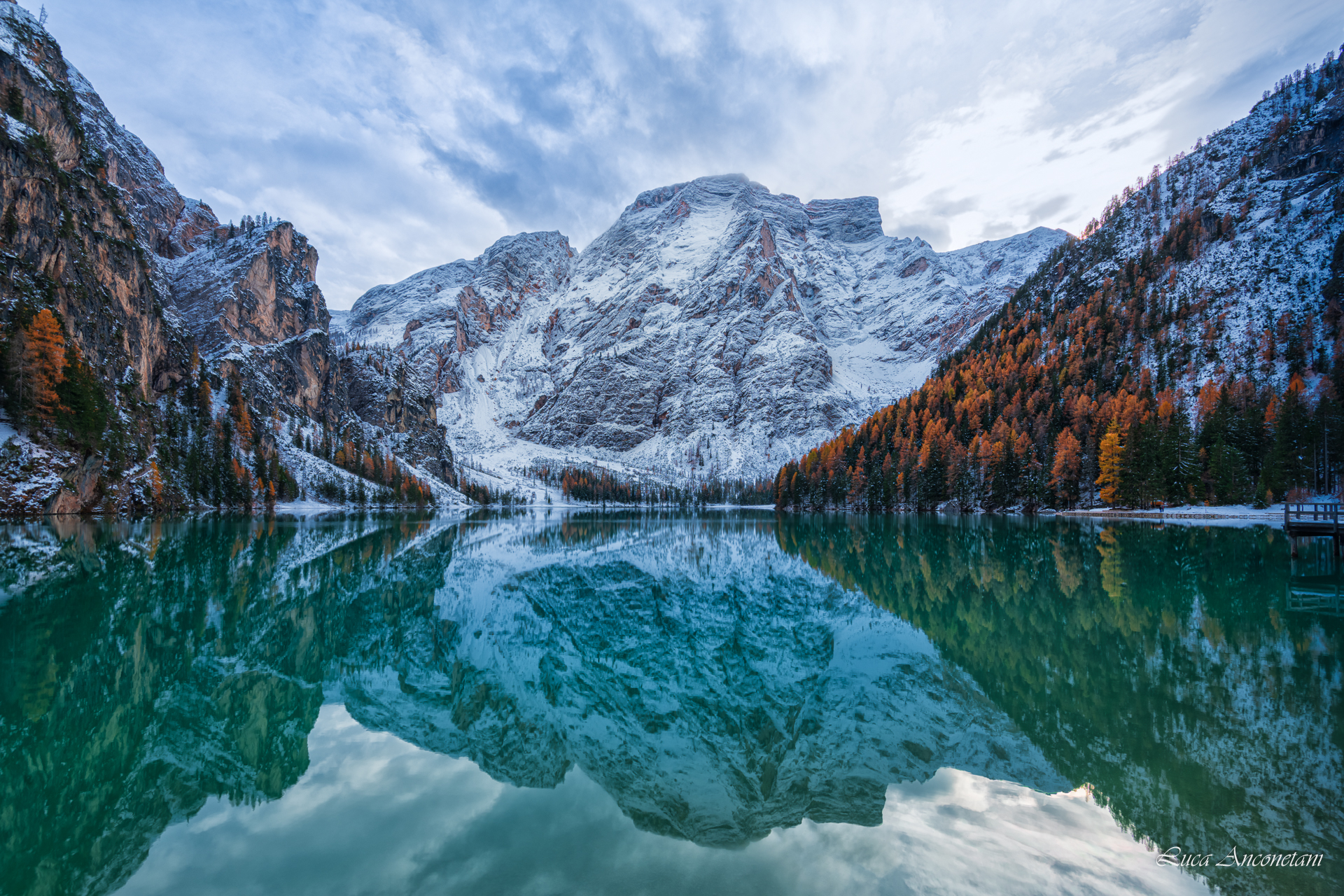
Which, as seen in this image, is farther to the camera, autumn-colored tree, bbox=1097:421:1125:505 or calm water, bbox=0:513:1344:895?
autumn-colored tree, bbox=1097:421:1125:505

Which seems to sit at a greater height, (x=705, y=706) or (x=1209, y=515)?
(x=1209, y=515)

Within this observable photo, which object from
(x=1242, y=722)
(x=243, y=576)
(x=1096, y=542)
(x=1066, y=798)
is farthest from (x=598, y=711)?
(x=1096, y=542)

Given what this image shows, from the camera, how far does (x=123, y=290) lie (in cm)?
8662

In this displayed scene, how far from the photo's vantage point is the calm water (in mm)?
Result: 5371

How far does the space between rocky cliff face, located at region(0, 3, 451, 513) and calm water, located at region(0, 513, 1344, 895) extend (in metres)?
53.1

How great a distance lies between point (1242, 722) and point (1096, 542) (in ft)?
107

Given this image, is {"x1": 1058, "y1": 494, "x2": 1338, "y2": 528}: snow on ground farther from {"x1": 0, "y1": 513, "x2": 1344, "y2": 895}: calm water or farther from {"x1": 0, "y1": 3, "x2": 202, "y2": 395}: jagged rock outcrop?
{"x1": 0, "y1": 3, "x2": 202, "y2": 395}: jagged rock outcrop

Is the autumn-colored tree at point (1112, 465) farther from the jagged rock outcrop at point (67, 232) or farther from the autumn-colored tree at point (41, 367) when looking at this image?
the jagged rock outcrop at point (67, 232)

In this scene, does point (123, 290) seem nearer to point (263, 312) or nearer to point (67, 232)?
point (67, 232)

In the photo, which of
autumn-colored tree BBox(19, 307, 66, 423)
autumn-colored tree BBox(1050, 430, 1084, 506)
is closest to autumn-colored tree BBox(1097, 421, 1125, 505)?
autumn-colored tree BBox(1050, 430, 1084, 506)

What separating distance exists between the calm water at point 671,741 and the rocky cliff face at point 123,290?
53100mm

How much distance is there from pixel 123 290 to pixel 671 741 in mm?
119343

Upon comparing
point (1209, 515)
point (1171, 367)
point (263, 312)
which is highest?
point (263, 312)

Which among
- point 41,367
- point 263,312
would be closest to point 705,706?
point 41,367
